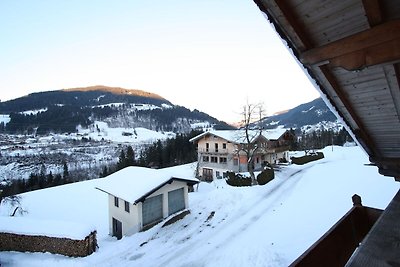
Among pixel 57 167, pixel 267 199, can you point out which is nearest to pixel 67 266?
pixel 267 199

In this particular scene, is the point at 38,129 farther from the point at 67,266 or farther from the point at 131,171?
the point at 67,266

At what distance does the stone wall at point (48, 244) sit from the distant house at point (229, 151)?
25298 millimetres

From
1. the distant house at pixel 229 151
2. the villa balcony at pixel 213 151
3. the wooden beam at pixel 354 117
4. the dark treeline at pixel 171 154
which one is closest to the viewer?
the wooden beam at pixel 354 117

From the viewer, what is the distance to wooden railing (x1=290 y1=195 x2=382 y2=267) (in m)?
1.96

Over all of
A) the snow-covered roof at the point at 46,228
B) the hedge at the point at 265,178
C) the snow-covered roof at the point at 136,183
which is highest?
the snow-covered roof at the point at 136,183

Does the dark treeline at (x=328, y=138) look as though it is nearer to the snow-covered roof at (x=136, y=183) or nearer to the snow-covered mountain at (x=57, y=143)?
the snow-covered mountain at (x=57, y=143)

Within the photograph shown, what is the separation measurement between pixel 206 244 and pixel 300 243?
5311mm

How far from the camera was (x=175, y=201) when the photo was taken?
22547 millimetres

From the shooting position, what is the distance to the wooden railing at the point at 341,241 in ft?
6.43

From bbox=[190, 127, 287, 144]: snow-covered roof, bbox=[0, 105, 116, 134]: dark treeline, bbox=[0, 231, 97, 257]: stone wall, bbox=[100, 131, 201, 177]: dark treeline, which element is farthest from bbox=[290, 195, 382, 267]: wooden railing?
bbox=[0, 105, 116, 134]: dark treeline

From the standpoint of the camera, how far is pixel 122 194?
20484 mm

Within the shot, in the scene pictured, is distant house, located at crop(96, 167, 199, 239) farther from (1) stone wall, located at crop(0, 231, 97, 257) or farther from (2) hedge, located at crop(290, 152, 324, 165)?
(2) hedge, located at crop(290, 152, 324, 165)

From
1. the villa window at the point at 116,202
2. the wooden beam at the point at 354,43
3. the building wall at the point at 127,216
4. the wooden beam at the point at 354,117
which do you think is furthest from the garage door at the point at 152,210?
the wooden beam at the point at 354,43

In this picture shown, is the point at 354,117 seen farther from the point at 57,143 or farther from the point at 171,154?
the point at 57,143
